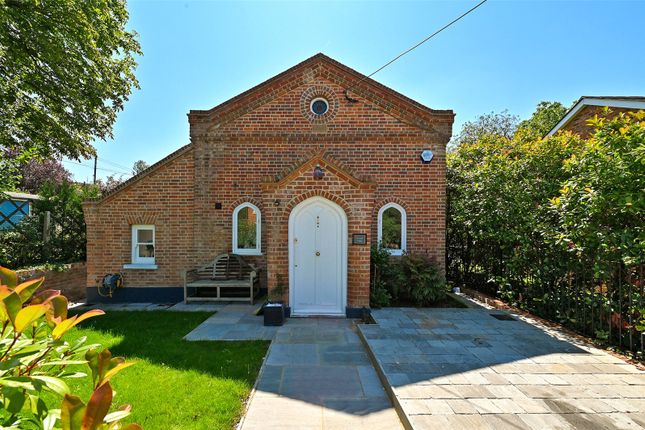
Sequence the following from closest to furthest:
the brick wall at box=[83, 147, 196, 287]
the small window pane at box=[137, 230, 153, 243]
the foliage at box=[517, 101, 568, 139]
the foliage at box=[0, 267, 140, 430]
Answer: the foliage at box=[0, 267, 140, 430]
the brick wall at box=[83, 147, 196, 287]
the small window pane at box=[137, 230, 153, 243]
the foliage at box=[517, 101, 568, 139]

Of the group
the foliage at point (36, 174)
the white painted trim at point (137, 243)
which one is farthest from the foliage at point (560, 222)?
the foliage at point (36, 174)

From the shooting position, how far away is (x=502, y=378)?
4.28 meters

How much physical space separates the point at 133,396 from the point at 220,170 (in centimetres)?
676

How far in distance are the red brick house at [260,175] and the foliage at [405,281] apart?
2.88ft

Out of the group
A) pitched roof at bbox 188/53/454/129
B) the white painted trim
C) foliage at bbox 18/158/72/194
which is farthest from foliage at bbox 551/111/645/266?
foliage at bbox 18/158/72/194

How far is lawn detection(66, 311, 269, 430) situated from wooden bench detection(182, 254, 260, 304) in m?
1.93

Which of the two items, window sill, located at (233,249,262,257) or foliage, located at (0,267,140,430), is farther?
window sill, located at (233,249,262,257)

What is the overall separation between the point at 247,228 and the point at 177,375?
18.0 feet

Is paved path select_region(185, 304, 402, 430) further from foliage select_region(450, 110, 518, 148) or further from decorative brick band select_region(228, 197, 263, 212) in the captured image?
foliage select_region(450, 110, 518, 148)

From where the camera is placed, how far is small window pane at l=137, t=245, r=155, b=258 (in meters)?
9.99

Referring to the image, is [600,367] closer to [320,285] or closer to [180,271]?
[320,285]

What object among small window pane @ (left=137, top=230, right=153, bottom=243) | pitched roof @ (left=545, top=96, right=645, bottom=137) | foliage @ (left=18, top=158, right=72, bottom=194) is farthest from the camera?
foliage @ (left=18, top=158, right=72, bottom=194)

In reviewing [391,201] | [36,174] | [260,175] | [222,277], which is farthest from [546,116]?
[36,174]

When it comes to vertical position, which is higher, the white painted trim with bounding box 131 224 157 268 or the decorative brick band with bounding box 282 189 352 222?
the decorative brick band with bounding box 282 189 352 222
